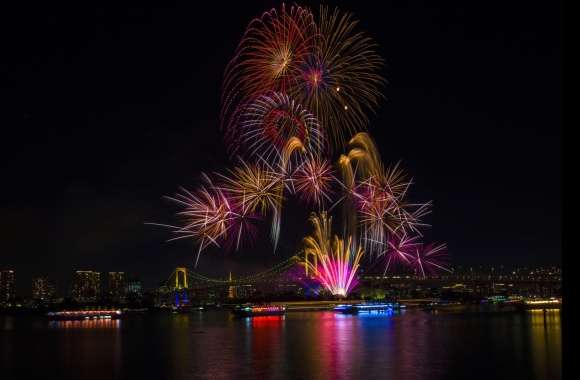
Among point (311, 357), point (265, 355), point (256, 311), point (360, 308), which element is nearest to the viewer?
point (311, 357)

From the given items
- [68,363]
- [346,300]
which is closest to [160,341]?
[68,363]

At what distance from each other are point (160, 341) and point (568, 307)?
34.1 meters

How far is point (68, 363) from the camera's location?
80.8 ft

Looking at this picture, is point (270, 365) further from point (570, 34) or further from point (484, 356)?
point (570, 34)

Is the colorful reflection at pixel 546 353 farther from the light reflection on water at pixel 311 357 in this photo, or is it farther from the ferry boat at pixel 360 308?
the ferry boat at pixel 360 308

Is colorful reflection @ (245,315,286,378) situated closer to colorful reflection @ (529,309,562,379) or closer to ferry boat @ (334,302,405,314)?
colorful reflection @ (529,309,562,379)

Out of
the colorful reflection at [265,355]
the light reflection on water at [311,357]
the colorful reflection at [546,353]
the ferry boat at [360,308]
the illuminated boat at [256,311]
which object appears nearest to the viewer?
the colorful reflection at [546,353]

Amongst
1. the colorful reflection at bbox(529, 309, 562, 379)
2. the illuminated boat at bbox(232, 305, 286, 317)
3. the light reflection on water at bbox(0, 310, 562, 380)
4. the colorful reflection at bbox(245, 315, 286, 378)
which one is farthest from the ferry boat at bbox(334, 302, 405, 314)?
the colorful reflection at bbox(245, 315, 286, 378)

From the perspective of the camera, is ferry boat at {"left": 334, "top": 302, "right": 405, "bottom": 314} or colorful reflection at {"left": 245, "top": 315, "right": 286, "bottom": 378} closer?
colorful reflection at {"left": 245, "top": 315, "right": 286, "bottom": 378}

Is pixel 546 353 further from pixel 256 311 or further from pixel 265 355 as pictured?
pixel 256 311

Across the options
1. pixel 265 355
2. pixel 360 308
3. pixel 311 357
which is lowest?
pixel 360 308

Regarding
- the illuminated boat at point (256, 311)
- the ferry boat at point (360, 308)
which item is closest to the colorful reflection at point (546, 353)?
the ferry boat at point (360, 308)

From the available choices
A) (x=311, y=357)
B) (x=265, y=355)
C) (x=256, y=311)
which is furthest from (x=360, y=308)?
(x=311, y=357)

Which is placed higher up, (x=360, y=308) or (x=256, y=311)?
(x=360, y=308)
